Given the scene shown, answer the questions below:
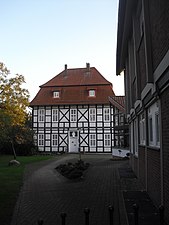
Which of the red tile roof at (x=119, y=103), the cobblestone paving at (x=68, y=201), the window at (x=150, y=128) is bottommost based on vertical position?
the cobblestone paving at (x=68, y=201)

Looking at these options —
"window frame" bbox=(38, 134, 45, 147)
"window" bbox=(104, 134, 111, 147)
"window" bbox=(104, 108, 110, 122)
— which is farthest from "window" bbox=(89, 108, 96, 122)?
"window frame" bbox=(38, 134, 45, 147)

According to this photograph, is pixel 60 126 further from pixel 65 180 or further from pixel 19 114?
pixel 65 180

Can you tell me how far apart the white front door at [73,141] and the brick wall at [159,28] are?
1243 inches

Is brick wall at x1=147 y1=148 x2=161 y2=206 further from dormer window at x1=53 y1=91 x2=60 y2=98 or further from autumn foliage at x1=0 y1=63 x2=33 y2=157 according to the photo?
dormer window at x1=53 y1=91 x2=60 y2=98

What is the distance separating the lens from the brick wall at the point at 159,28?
5809 mm

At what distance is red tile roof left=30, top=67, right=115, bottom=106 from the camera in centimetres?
3962

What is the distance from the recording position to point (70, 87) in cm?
4222

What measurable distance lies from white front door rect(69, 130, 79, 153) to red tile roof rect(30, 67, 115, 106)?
3.79 meters

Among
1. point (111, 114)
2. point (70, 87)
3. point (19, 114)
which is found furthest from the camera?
point (70, 87)

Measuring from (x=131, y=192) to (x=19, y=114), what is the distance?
649 inches

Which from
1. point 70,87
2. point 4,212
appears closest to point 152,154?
point 4,212

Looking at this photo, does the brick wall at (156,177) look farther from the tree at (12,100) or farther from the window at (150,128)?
the tree at (12,100)

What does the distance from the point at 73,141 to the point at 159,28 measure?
3285 cm

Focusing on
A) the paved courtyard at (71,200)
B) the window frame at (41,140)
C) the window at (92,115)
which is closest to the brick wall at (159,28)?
the paved courtyard at (71,200)
